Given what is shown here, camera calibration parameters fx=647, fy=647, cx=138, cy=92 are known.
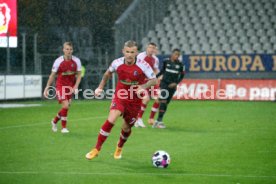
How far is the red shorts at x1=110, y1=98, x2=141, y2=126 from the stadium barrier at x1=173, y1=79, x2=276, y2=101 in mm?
19614

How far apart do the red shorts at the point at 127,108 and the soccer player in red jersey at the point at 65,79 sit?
5225 millimetres

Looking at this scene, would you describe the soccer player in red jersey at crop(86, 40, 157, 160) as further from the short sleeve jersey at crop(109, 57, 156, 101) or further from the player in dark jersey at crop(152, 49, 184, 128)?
the player in dark jersey at crop(152, 49, 184, 128)

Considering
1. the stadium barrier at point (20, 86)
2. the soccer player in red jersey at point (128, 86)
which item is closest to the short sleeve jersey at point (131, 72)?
the soccer player in red jersey at point (128, 86)

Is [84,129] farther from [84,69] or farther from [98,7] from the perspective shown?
[98,7]

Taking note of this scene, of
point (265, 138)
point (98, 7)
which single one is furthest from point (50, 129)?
point (98, 7)

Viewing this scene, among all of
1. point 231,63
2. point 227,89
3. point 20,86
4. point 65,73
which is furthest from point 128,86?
point 231,63

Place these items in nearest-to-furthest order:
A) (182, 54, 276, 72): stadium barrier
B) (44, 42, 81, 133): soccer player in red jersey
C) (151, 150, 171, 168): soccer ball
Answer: (151, 150, 171, 168): soccer ball, (44, 42, 81, 133): soccer player in red jersey, (182, 54, 276, 72): stadium barrier

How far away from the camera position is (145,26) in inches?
1478

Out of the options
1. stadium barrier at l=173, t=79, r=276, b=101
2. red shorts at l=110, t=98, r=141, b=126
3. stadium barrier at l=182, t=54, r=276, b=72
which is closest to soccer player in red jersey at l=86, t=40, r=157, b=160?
red shorts at l=110, t=98, r=141, b=126

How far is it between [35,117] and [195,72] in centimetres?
1353

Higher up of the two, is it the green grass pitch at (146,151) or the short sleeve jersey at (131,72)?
the short sleeve jersey at (131,72)

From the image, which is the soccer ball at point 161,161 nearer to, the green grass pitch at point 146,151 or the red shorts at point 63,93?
the green grass pitch at point 146,151

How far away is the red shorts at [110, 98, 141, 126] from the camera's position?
11914 millimetres

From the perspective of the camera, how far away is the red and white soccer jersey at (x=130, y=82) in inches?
475
